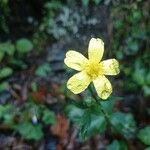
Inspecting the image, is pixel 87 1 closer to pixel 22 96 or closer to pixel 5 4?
pixel 5 4

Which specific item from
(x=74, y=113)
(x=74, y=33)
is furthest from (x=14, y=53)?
(x=74, y=113)

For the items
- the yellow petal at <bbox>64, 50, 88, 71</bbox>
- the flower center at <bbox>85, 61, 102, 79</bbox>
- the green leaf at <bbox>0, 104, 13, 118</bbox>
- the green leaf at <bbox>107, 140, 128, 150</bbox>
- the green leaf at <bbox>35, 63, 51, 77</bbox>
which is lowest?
the green leaf at <bbox>107, 140, 128, 150</bbox>

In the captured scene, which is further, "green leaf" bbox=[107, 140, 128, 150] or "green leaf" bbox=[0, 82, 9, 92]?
"green leaf" bbox=[0, 82, 9, 92]

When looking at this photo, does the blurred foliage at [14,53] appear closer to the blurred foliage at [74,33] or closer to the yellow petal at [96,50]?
the blurred foliage at [74,33]


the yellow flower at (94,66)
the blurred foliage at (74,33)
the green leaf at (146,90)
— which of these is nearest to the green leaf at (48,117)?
the blurred foliage at (74,33)

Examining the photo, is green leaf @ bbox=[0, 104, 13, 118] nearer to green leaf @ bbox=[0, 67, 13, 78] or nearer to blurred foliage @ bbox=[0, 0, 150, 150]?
blurred foliage @ bbox=[0, 0, 150, 150]

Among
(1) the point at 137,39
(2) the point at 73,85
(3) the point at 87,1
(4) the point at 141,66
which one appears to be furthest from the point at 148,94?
(2) the point at 73,85

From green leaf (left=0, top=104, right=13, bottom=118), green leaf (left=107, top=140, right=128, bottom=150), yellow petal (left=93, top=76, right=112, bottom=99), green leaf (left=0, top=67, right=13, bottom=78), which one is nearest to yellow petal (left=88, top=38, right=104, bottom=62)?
yellow petal (left=93, top=76, right=112, bottom=99)
